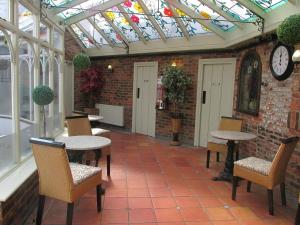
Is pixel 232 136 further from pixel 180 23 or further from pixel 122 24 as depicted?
pixel 122 24

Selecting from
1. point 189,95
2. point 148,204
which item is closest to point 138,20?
point 189,95

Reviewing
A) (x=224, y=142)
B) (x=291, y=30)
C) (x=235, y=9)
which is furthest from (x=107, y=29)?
(x=291, y=30)

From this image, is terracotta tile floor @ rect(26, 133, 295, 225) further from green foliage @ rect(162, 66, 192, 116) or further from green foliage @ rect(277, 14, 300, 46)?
green foliage @ rect(277, 14, 300, 46)

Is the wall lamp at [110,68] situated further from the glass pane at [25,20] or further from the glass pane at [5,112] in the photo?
the glass pane at [5,112]

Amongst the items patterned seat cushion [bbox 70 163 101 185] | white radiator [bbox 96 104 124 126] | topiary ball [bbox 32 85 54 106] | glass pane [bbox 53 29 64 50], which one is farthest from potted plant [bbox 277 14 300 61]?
white radiator [bbox 96 104 124 126]

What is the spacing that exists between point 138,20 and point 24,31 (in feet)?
10.1

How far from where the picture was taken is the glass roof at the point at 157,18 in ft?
14.5

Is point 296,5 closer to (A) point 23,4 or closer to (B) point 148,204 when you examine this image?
(B) point 148,204

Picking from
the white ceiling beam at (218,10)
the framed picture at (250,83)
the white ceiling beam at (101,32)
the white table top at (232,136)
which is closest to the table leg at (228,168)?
the white table top at (232,136)

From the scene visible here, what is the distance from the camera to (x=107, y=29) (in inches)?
263

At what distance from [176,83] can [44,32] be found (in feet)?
9.50

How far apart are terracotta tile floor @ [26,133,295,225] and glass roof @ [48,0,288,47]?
99.9 inches

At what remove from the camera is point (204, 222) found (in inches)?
115

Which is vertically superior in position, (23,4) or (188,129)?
(23,4)
